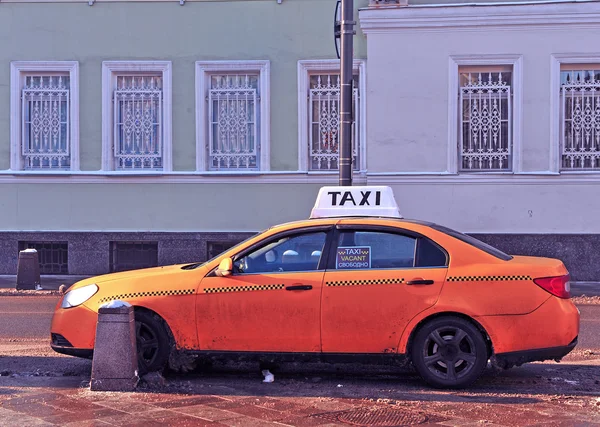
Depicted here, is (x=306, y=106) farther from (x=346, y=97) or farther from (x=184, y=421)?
(x=184, y=421)

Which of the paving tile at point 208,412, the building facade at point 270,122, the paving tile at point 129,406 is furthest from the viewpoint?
the building facade at point 270,122

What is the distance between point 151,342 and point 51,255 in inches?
453

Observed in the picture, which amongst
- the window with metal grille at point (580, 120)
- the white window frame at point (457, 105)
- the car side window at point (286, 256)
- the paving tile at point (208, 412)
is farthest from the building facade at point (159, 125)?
the paving tile at point (208, 412)

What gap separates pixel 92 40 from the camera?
1920cm

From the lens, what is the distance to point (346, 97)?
1370 centimetres

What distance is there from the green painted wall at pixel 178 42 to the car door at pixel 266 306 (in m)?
10.5

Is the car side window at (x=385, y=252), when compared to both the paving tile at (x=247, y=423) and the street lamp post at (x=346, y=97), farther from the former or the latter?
the street lamp post at (x=346, y=97)

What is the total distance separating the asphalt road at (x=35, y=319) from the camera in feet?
38.2

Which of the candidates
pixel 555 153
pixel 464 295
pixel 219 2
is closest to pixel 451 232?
pixel 464 295

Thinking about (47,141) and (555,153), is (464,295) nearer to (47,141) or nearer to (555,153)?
(555,153)

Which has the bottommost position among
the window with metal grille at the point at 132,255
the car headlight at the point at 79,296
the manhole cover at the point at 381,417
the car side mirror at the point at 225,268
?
the manhole cover at the point at 381,417

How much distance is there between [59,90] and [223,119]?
132 inches

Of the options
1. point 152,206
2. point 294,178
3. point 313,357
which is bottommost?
point 313,357

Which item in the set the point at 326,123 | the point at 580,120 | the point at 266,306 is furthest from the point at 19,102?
the point at 266,306
